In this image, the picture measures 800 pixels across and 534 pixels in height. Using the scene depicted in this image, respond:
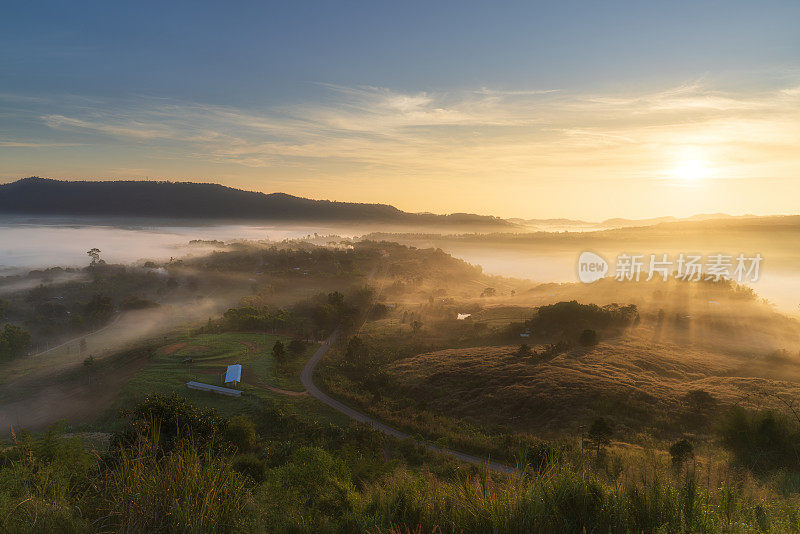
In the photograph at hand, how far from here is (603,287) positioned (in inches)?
4294

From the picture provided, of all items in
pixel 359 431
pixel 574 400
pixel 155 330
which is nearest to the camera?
pixel 359 431

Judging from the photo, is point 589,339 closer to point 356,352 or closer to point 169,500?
point 356,352

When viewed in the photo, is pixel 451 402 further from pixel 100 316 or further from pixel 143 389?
pixel 100 316

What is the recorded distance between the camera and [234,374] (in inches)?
2121

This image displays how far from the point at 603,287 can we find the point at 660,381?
234 ft

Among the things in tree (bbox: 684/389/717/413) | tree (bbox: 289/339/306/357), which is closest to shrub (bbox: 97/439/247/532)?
tree (bbox: 684/389/717/413)

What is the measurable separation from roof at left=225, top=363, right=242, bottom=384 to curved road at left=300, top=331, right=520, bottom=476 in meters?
8.86

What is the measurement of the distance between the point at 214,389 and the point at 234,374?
12.3 ft

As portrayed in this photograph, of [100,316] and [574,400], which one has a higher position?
[574,400]

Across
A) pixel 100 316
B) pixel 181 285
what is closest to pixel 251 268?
pixel 181 285

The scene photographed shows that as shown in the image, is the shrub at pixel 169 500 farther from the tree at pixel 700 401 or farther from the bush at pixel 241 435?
the tree at pixel 700 401

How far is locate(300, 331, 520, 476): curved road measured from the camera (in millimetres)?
28297

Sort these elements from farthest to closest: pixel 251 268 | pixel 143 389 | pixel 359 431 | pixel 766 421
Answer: pixel 251 268 < pixel 143 389 < pixel 359 431 < pixel 766 421

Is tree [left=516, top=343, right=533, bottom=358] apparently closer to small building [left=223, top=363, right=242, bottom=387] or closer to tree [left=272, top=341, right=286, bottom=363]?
tree [left=272, top=341, right=286, bottom=363]
